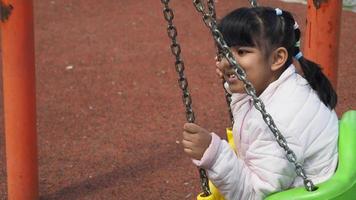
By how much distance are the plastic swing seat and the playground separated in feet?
5.41

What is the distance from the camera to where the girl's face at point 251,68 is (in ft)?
7.77

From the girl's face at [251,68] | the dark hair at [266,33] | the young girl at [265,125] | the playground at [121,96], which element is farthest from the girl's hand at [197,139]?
the playground at [121,96]

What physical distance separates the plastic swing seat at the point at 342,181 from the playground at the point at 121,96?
1650mm

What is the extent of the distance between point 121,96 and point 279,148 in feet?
10.7

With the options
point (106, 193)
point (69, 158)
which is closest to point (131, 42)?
point (69, 158)

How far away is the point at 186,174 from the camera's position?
4211 mm

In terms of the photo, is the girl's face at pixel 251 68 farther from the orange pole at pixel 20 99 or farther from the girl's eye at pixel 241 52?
the orange pole at pixel 20 99

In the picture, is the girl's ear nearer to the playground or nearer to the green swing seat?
the green swing seat

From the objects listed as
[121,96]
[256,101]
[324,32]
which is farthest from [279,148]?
[121,96]

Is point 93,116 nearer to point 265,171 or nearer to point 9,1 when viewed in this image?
point 9,1

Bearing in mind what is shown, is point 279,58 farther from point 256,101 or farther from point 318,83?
point 256,101

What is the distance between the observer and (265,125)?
230 cm

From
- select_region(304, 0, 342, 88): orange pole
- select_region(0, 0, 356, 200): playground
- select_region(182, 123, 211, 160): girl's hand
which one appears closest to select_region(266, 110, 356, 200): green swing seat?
select_region(182, 123, 211, 160): girl's hand

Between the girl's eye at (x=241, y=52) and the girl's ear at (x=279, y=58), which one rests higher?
the girl's eye at (x=241, y=52)
